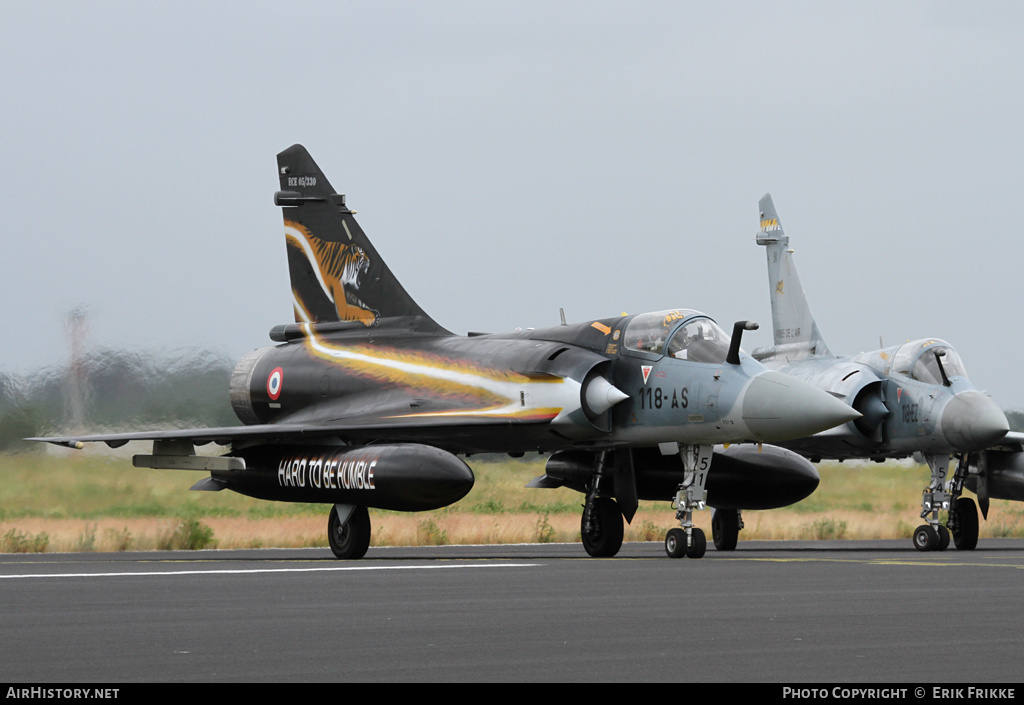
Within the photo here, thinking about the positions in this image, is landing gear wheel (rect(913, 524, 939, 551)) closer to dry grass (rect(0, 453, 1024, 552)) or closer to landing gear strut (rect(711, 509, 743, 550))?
landing gear strut (rect(711, 509, 743, 550))

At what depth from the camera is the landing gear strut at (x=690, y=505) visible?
17.0 meters

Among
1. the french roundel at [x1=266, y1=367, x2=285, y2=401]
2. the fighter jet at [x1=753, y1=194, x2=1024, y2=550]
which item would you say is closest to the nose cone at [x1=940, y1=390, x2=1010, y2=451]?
the fighter jet at [x1=753, y1=194, x2=1024, y2=550]

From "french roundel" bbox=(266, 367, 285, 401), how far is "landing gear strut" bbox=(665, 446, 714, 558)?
21.6 ft

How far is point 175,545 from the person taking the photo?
22547mm

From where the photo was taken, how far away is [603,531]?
18594 mm

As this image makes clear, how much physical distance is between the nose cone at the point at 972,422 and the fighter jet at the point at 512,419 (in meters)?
1.90

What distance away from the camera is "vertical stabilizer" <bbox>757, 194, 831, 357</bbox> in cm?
2438

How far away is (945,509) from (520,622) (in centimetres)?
1279

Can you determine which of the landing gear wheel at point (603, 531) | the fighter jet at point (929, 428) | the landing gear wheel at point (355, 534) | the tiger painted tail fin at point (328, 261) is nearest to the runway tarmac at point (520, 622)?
the landing gear wheel at point (355, 534)

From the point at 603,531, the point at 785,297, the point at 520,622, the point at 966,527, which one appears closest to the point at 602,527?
the point at 603,531

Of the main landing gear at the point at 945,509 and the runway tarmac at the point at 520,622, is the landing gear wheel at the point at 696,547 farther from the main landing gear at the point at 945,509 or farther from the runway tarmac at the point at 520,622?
the main landing gear at the point at 945,509

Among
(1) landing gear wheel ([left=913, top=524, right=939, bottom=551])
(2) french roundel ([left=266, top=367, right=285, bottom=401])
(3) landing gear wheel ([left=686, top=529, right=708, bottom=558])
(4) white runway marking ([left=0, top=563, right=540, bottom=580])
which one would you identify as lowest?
(1) landing gear wheel ([left=913, top=524, right=939, bottom=551])

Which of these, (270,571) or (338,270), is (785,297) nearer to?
(338,270)
